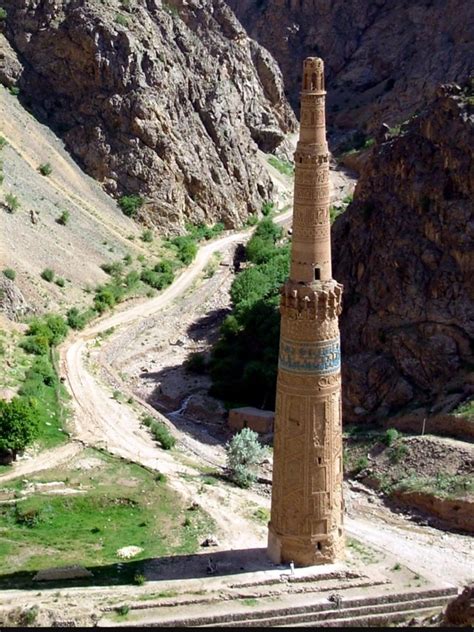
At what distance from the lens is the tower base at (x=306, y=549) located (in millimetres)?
33281

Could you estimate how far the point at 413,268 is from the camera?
5234 centimetres

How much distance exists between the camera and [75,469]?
4328 cm

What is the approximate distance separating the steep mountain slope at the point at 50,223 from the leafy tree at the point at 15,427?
14852 millimetres

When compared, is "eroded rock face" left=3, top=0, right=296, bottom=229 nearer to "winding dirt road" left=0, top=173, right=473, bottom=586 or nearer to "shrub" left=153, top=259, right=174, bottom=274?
"shrub" left=153, top=259, right=174, bottom=274

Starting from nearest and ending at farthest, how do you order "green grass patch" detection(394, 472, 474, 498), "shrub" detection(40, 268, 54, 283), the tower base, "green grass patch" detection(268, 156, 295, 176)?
the tower base
"green grass patch" detection(394, 472, 474, 498)
"shrub" detection(40, 268, 54, 283)
"green grass patch" detection(268, 156, 295, 176)

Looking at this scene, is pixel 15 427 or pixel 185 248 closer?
pixel 15 427

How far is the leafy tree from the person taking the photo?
143 feet

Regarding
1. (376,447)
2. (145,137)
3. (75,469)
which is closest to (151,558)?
(75,469)

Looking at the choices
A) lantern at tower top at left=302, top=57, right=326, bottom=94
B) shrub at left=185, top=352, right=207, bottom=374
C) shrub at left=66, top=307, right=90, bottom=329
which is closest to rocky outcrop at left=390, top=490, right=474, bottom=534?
lantern at tower top at left=302, top=57, right=326, bottom=94

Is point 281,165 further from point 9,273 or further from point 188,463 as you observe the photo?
point 188,463

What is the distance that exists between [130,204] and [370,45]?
4811 centimetres

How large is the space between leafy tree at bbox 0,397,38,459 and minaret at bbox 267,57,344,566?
13601 millimetres

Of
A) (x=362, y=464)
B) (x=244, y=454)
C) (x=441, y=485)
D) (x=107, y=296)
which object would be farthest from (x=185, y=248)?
(x=441, y=485)

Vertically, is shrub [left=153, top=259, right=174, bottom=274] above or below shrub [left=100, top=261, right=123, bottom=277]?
above
